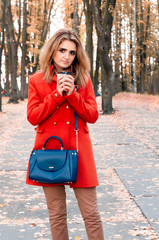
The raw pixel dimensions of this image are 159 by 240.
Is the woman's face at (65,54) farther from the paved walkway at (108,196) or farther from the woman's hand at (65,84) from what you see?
the paved walkway at (108,196)

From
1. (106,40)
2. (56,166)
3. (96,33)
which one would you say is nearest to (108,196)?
(56,166)

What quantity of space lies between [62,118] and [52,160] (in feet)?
1.03

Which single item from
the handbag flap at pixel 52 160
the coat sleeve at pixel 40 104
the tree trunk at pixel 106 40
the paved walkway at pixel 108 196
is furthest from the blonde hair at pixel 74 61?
the tree trunk at pixel 106 40

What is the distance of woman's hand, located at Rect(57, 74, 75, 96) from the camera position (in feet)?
9.18

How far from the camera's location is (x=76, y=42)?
9.98ft

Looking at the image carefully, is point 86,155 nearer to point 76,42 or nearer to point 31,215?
point 76,42

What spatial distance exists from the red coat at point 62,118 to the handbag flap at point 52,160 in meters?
0.08

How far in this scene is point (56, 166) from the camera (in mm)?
2932

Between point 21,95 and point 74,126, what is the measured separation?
33.9 m

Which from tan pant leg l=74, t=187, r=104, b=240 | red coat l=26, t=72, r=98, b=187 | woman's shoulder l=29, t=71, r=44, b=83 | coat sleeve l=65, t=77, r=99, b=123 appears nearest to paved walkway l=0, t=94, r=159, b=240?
tan pant leg l=74, t=187, r=104, b=240

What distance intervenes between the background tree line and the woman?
16.0 m

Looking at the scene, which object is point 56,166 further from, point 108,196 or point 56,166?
point 108,196

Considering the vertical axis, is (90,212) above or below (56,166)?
below

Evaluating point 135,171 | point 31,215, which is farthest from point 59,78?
point 135,171
